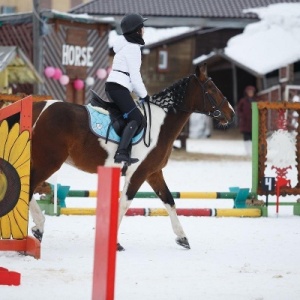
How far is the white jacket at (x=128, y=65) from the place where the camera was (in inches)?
351

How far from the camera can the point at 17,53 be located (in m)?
21.8

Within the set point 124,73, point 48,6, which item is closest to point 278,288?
point 124,73

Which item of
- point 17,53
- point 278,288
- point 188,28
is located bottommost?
point 278,288

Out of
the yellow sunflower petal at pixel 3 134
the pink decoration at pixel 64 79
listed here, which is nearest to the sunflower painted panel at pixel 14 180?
the yellow sunflower petal at pixel 3 134

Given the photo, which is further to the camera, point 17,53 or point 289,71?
point 289,71

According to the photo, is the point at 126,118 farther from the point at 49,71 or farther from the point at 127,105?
the point at 49,71

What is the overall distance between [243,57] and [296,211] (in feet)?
82.6

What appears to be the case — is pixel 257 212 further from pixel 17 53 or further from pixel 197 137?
pixel 197 137

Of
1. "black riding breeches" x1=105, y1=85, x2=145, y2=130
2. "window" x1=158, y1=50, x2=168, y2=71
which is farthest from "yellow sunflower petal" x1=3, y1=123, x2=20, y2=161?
"window" x1=158, y1=50, x2=168, y2=71

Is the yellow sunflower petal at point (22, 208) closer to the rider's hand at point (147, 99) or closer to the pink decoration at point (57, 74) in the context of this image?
the rider's hand at point (147, 99)

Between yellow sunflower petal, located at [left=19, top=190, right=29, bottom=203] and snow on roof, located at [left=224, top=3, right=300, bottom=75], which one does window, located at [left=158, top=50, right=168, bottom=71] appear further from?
yellow sunflower petal, located at [left=19, top=190, right=29, bottom=203]

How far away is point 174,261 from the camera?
807 centimetres

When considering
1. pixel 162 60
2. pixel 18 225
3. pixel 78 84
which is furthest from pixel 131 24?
pixel 162 60

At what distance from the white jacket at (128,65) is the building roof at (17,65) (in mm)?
11106
